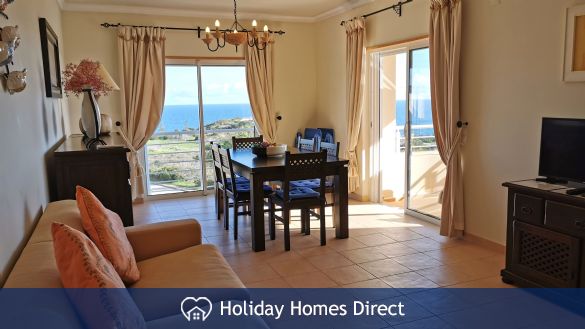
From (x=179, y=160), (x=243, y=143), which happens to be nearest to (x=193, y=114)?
(x=179, y=160)

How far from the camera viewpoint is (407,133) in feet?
17.3

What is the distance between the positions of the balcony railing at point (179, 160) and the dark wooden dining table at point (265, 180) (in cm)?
210

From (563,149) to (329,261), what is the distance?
1971mm

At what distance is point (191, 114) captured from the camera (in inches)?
259

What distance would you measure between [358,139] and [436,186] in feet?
4.77

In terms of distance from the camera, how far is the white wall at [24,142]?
1898mm

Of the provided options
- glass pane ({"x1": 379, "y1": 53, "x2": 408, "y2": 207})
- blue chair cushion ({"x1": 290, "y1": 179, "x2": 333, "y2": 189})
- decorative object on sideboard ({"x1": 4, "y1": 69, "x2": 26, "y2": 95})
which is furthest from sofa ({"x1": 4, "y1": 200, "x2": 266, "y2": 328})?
glass pane ({"x1": 379, "y1": 53, "x2": 408, "y2": 207})

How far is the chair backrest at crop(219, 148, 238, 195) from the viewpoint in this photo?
4.36 metres

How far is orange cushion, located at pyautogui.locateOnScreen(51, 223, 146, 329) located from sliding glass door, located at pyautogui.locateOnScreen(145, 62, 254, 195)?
16.6 feet

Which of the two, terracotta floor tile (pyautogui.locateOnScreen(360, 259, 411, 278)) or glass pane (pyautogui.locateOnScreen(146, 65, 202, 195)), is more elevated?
glass pane (pyautogui.locateOnScreen(146, 65, 202, 195))

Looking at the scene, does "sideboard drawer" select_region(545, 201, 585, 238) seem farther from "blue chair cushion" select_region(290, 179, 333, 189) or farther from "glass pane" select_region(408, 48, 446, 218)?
"blue chair cushion" select_region(290, 179, 333, 189)

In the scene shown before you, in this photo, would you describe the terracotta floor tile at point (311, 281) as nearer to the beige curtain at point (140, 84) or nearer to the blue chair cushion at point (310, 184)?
the blue chair cushion at point (310, 184)

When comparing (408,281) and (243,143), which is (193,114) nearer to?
(243,143)

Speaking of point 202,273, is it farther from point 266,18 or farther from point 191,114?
point 266,18
